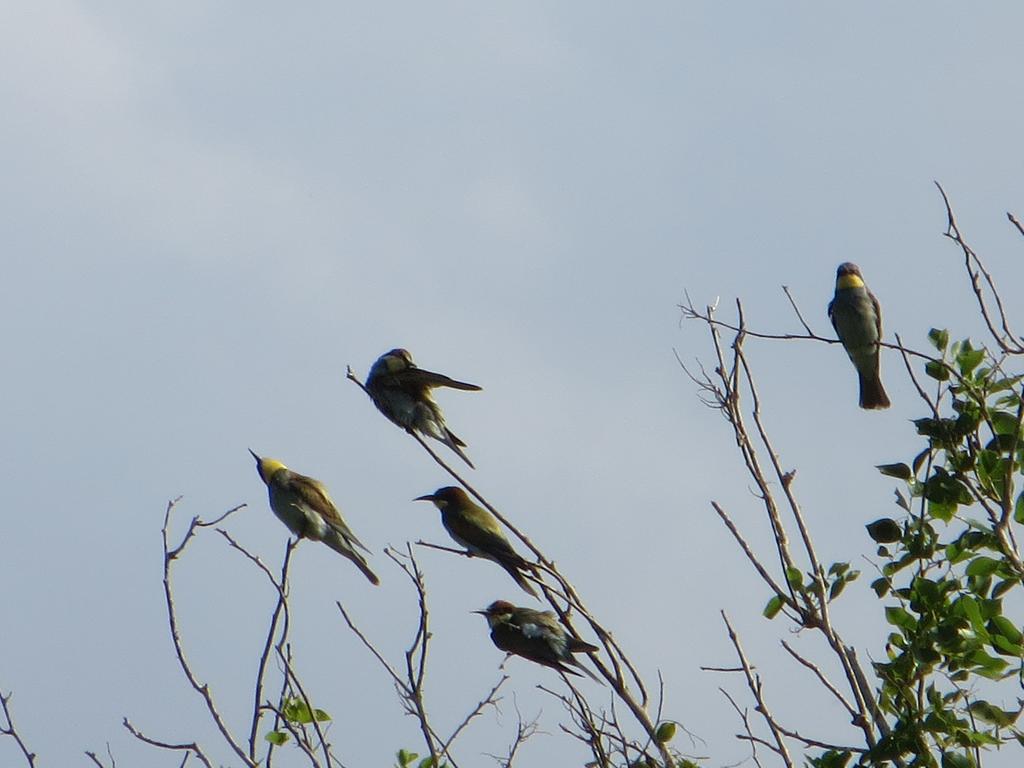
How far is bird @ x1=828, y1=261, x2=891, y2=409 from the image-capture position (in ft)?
26.7

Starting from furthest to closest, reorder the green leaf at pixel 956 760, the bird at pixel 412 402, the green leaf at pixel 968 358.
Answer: the bird at pixel 412 402, the green leaf at pixel 968 358, the green leaf at pixel 956 760

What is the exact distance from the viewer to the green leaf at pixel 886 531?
10.2 ft

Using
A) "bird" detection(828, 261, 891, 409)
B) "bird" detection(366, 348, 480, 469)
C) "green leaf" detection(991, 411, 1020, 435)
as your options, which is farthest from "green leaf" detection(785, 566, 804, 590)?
"bird" detection(828, 261, 891, 409)

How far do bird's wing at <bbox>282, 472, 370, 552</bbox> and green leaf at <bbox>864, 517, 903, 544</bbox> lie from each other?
4.29 m

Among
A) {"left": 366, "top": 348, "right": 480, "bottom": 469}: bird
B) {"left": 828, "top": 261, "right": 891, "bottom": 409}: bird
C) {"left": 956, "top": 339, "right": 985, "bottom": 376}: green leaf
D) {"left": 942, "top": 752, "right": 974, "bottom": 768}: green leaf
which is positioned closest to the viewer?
{"left": 942, "top": 752, "right": 974, "bottom": 768}: green leaf

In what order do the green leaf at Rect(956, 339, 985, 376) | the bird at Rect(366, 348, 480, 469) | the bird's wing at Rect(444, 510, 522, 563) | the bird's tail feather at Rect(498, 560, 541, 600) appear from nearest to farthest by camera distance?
1. the green leaf at Rect(956, 339, 985, 376)
2. the bird's tail feather at Rect(498, 560, 541, 600)
3. the bird's wing at Rect(444, 510, 522, 563)
4. the bird at Rect(366, 348, 480, 469)

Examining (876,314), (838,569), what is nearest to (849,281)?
(876,314)

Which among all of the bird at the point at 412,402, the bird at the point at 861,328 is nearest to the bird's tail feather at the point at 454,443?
the bird at the point at 412,402

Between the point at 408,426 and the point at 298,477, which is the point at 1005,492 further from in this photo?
the point at 298,477

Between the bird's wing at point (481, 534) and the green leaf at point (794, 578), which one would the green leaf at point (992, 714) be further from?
the bird's wing at point (481, 534)

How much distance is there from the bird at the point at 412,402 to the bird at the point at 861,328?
104 inches

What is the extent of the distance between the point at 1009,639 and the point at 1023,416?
0.55 meters

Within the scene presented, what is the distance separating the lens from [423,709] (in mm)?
3779

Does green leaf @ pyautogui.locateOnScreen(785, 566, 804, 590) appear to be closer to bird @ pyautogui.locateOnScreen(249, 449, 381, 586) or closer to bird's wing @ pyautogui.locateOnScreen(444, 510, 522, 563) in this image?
bird's wing @ pyautogui.locateOnScreen(444, 510, 522, 563)
